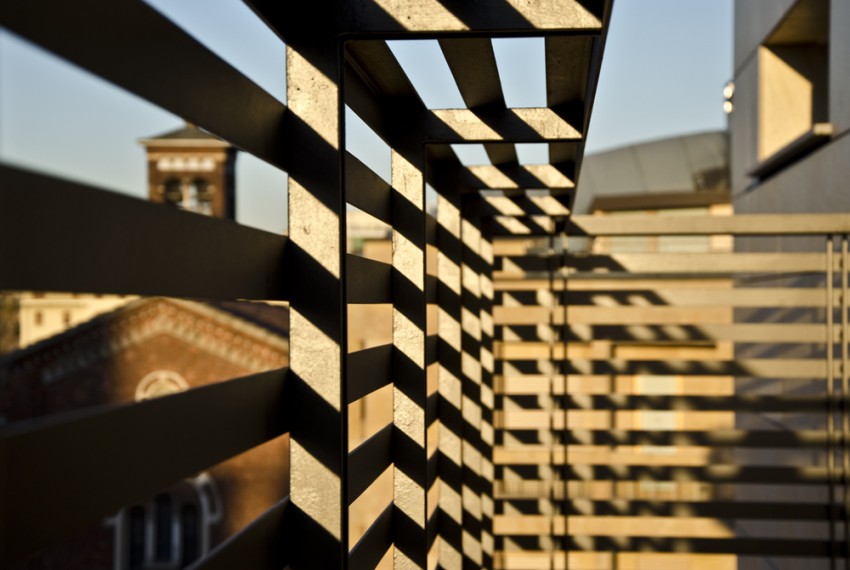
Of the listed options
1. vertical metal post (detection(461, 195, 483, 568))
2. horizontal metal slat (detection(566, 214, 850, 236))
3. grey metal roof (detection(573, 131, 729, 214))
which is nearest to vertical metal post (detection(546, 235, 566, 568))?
horizontal metal slat (detection(566, 214, 850, 236))

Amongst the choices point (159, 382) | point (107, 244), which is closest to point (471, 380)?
point (107, 244)

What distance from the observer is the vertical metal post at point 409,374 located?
2.58 metres

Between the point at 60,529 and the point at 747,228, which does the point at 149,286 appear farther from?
the point at 747,228

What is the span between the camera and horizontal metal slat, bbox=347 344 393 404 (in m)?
1.94

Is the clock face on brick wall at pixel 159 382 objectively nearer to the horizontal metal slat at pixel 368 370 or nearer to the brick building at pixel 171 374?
the brick building at pixel 171 374

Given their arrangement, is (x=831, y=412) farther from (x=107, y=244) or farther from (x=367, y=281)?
(x=107, y=244)

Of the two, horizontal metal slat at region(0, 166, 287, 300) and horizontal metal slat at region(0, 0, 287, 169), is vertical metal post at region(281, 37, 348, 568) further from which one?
horizontal metal slat at region(0, 166, 287, 300)

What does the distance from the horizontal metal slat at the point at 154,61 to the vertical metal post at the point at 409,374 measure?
1190mm

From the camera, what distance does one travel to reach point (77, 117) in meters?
1.08

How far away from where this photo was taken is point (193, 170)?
122ft

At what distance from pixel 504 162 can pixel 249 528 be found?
255 cm

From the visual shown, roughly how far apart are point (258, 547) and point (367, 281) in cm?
94

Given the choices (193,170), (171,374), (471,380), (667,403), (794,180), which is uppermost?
(193,170)

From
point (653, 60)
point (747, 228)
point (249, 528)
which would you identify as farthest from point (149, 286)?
point (653, 60)
